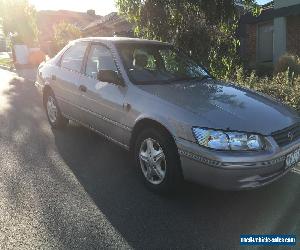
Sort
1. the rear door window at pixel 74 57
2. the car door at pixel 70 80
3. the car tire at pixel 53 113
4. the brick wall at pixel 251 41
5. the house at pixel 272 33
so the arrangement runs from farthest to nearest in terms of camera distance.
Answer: the brick wall at pixel 251 41 < the house at pixel 272 33 < the car tire at pixel 53 113 < the rear door window at pixel 74 57 < the car door at pixel 70 80

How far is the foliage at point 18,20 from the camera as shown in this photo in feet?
99.4

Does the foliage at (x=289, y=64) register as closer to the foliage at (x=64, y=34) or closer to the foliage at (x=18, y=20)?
the foliage at (x=64, y=34)

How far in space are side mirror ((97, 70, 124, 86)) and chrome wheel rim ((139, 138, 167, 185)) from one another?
912 mm

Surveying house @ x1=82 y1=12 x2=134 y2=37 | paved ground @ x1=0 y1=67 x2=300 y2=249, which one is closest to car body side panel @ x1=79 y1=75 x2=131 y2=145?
paved ground @ x1=0 y1=67 x2=300 y2=249

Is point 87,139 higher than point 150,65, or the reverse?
point 150,65

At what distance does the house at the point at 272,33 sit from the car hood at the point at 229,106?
11.2 meters

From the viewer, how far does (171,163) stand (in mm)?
4098

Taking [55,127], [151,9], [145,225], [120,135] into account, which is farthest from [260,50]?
[145,225]

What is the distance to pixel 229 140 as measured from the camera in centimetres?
377

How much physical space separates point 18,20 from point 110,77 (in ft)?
93.3

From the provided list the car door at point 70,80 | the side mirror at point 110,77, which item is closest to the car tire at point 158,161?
the side mirror at point 110,77

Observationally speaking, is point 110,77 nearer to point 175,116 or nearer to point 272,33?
point 175,116

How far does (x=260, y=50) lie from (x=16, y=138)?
13841mm

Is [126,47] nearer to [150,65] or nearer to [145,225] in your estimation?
[150,65]
